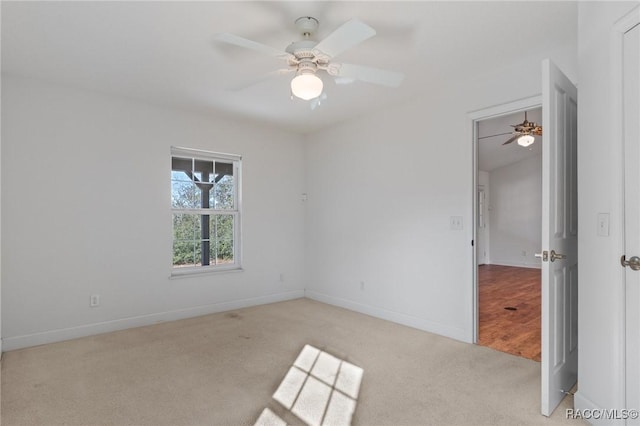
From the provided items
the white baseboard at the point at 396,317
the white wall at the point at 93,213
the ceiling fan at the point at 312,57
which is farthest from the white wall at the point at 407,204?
the ceiling fan at the point at 312,57

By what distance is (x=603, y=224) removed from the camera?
187cm

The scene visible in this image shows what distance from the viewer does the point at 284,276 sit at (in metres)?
5.00

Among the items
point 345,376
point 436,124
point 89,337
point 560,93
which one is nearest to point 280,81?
point 436,124

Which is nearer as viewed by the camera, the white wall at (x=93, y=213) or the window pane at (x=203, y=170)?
the white wall at (x=93, y=213)

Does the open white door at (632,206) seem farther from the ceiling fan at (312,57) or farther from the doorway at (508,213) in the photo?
the doorway at (508,213)

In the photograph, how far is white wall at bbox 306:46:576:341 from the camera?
330cm

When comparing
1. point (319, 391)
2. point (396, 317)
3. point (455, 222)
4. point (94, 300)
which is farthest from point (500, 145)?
point (94, 300)

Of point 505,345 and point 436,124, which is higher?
point 436,124

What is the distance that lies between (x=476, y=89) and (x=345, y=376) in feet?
9.05

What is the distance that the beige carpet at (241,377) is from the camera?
2.06m

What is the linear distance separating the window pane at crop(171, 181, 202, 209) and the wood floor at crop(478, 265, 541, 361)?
3.48 metres

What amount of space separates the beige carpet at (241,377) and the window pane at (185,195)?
55.0 inches

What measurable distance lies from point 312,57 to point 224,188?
106 inches

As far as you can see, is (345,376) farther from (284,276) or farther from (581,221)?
(284,276)
